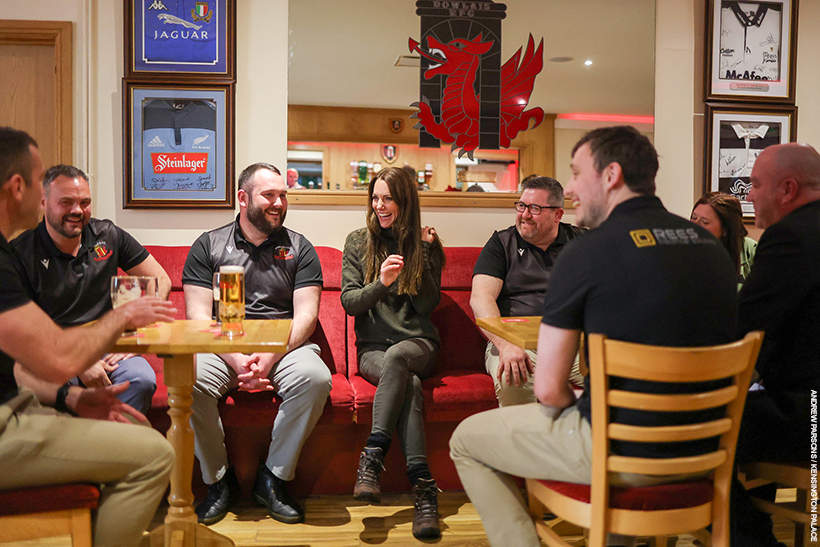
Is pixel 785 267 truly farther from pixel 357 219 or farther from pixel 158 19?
pixel 158 19

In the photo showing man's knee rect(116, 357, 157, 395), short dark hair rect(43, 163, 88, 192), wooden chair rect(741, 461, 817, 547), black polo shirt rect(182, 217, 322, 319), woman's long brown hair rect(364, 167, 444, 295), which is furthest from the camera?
woman's long brown hair rect(364, 167, 444, 295)

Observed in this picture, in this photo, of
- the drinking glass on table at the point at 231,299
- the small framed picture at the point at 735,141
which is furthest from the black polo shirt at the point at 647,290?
the small framed picture at the point at 735,141

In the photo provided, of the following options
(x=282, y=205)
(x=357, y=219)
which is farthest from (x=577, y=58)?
(x=282, y=205)

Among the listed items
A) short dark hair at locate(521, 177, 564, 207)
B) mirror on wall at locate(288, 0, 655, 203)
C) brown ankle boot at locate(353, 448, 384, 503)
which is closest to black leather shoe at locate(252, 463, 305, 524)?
brown ankle boot at locate(353, 448, 384, 503)

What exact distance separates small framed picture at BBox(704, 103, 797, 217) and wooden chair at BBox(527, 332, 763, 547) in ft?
8.43

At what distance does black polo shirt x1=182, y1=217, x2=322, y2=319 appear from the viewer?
106 inches

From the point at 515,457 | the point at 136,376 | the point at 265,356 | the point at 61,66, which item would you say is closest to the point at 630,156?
the point at 515,457

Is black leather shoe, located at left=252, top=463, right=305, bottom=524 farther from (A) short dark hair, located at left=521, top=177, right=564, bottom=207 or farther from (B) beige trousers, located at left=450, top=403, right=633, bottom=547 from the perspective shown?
(A) short dark hair, located at left=521, top=177, right=564, bottom=207

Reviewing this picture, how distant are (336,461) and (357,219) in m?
1.39

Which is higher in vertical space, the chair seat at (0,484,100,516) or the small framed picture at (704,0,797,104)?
the small framed picture at (704,0,797,104)

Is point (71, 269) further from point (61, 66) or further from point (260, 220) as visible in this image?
point (61, 66)

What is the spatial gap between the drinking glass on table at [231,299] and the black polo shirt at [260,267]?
0.87m

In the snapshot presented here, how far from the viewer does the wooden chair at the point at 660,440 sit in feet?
4.21

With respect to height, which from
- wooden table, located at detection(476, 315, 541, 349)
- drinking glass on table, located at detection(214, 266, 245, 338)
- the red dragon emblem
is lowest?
wooden table, located at detection(476, 315, 541, 349)
